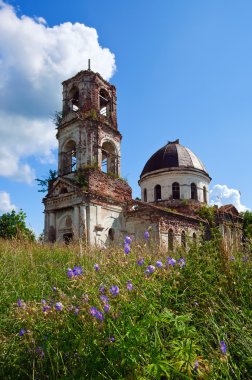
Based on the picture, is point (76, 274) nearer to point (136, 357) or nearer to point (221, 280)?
point (136, 357)

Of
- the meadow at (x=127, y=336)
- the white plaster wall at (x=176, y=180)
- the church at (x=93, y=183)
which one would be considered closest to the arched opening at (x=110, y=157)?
the church at (x=93, y=183)

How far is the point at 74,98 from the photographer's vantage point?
920 inches

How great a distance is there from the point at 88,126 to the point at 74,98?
381cm

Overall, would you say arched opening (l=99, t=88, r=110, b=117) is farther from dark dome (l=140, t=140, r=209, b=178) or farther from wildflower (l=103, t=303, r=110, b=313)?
wildflower (l=103, t=303, r=110, b=313)

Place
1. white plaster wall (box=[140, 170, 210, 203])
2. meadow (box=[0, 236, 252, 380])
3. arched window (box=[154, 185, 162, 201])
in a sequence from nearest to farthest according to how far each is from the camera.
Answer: meadow (box=[0, 236, 252, 380]), white plaster wall (box=[140, 170, 210, 203]), arched window (box=[154, 185, 162, 201])

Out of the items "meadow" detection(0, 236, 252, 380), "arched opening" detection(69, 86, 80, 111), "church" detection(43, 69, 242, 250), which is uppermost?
"arched opening" detection(69, 86, 80, 111)

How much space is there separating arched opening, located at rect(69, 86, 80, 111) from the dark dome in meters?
10.1

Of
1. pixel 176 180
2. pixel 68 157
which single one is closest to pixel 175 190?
pixel 176 180

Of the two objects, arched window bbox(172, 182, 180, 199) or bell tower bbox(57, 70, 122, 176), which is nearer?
bell tower bbox(57, 70, 122, 176)

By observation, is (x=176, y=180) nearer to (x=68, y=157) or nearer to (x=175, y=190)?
(x=175, y=190)

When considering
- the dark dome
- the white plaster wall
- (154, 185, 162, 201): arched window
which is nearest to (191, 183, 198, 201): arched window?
the white plaster wall

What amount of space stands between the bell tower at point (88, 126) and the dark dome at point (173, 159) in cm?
795

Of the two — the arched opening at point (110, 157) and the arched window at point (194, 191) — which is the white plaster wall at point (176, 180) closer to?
the arched window at point (194, 191)

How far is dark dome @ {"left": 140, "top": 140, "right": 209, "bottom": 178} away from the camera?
29.3 m
